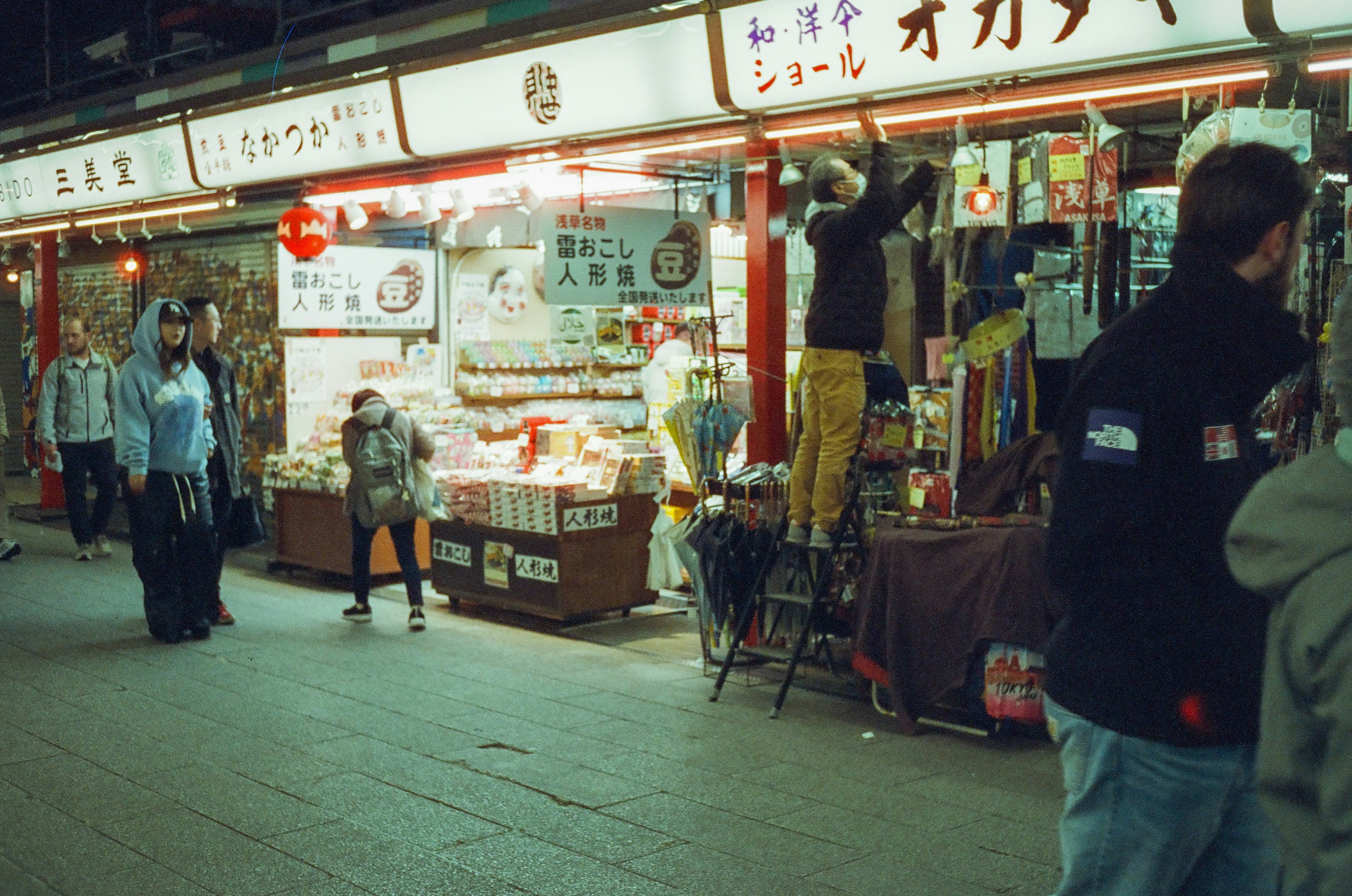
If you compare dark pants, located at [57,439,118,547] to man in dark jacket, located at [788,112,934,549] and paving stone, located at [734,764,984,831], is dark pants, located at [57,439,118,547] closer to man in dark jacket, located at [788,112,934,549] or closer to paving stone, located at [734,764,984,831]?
man in dark jacket, located at [788,112,934,549]

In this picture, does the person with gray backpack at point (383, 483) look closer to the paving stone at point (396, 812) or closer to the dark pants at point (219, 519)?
the dark pants at point (219, 519)

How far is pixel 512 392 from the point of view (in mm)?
12586

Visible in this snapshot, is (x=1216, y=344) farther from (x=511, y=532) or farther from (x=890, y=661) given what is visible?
(x=511, y=532)

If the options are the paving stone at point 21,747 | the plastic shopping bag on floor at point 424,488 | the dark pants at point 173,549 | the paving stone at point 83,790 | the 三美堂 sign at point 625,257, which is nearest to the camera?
the paving stone at point 83,790

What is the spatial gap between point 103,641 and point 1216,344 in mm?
8292

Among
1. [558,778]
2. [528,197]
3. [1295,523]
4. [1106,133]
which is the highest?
[528,197]

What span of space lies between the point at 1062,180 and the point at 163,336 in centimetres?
578

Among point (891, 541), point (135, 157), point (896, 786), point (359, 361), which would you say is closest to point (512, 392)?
point (359, 361)

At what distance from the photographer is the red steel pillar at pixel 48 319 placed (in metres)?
15.4

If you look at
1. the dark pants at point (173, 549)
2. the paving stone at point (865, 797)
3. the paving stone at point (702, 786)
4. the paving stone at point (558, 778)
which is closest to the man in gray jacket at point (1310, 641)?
the paving stone at point (865, 797)

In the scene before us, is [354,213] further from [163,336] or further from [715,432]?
[715,432]

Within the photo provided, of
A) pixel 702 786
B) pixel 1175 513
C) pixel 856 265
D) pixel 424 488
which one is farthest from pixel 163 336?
pixel 1175 513

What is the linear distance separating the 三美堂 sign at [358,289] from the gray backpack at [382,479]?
242cm

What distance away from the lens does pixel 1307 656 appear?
5.69ft
